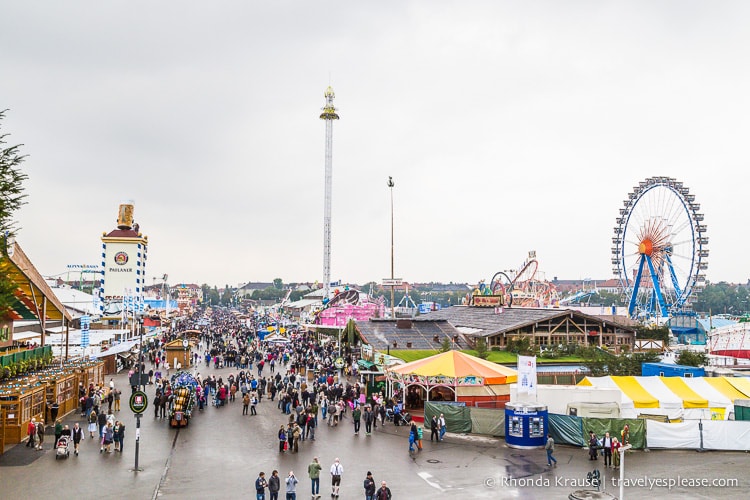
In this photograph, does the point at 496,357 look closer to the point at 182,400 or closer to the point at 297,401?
the point at 297,401

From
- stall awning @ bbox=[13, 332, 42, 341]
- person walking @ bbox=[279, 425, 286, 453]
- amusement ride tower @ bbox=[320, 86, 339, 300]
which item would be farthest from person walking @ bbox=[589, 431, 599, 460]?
amusement ride tower @ bbox=[320, 86, 339, 300]

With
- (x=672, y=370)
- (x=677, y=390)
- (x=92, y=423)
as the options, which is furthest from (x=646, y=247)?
(x=92, y=423)

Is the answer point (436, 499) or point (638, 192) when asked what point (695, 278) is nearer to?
point (638, 192)

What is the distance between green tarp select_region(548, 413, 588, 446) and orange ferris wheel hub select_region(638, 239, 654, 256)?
4971 centimetres

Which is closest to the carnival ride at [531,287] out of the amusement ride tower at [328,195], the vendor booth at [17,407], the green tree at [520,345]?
the amusement ride tower at [328,195]

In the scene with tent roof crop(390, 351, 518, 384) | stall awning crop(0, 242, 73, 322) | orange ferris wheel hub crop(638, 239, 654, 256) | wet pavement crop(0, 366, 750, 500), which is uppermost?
orange ferris wheel hub crop(638, 239, 654, 256)

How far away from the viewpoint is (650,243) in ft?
219

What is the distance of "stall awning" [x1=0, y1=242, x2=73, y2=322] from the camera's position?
24016 millimetres

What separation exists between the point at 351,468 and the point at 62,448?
8.38 m

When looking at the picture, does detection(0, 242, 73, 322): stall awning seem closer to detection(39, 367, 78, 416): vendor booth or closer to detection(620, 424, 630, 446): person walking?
detection(39, 367, 78, 416): vendor booth

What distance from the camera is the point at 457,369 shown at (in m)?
26.9

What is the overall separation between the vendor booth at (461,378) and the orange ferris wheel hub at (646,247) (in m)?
44.4

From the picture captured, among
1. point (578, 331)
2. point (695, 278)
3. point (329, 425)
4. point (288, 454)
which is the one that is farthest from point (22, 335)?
point (695, 278)

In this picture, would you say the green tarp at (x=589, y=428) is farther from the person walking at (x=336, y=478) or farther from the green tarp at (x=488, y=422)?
the person walking at (x=336, y=478)
